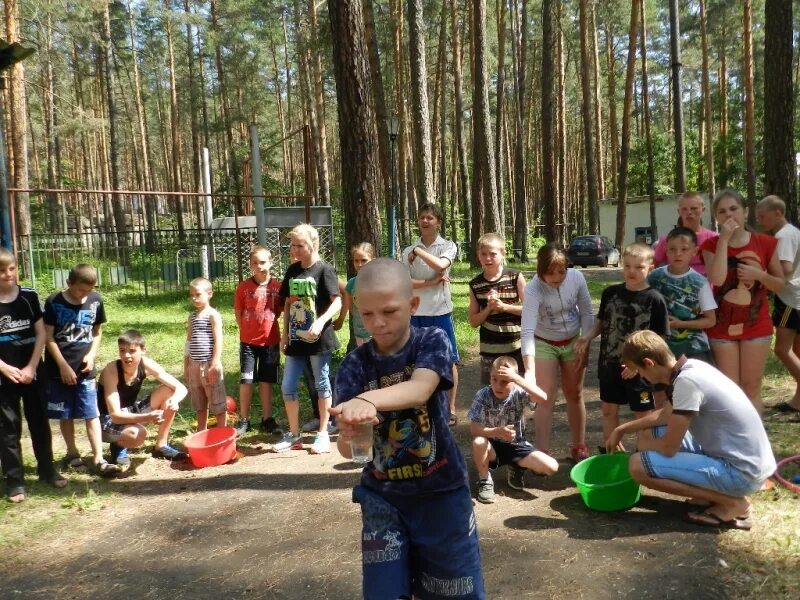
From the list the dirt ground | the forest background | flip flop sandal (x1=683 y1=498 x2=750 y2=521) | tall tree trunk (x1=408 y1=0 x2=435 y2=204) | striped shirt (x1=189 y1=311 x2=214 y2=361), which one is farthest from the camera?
tall tree trunk (x1=408 y1=0 x2=435 y2=204)

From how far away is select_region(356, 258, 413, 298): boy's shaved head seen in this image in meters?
2.08

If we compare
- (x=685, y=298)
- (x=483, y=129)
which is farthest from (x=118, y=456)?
(x=483, y=129)

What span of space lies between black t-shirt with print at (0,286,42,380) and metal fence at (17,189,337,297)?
11.2 meters

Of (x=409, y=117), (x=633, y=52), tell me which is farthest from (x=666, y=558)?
(x=409, y=117)

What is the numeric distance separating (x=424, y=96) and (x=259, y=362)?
13190mm

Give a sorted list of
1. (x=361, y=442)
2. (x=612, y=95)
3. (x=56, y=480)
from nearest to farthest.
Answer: (x=361, y=442)
(x=56, y=480)
(x=612, y=95)

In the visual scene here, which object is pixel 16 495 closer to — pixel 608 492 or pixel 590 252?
pixel 608 492

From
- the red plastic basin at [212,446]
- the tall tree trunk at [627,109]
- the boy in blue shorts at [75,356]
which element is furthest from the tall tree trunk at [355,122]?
the tall tree trunk at [627,109]

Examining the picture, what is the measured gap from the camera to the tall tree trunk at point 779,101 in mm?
9410

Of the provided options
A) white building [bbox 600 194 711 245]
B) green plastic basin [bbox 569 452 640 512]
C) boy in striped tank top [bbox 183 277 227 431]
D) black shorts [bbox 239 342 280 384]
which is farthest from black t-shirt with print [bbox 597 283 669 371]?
white building [bbox 600 194 711 245]

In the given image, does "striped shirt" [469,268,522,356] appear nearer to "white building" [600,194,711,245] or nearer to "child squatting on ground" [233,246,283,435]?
"child squatting on ground" [233,246,283,435]

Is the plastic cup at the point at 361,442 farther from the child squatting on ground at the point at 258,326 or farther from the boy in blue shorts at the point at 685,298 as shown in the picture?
the child squatting on ground at the point at 258,326

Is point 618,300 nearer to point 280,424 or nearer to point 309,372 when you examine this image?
point 309,372

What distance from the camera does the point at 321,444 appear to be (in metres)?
5.54
